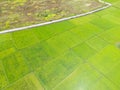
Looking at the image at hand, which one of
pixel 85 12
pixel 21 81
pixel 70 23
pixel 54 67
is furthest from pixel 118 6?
pixel 21 81

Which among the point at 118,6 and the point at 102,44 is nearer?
the point at 102,44

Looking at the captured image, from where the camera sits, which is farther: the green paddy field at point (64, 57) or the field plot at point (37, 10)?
the field plot at point (37, 10)

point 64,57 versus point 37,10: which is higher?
point 64,57

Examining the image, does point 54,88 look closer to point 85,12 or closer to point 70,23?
point 70,23

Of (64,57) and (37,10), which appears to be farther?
(37,10)
